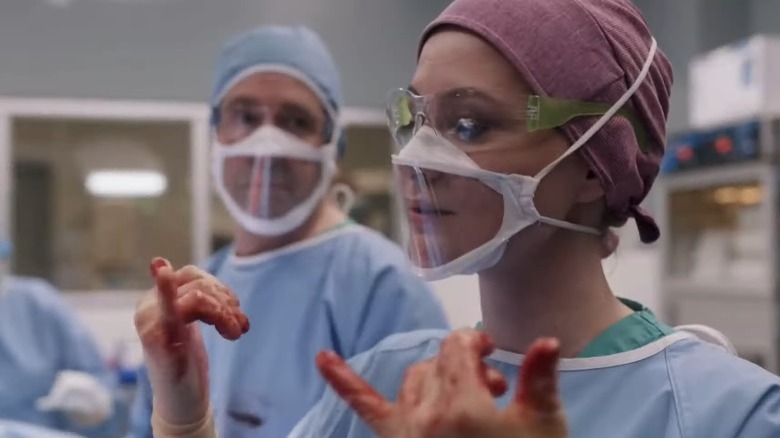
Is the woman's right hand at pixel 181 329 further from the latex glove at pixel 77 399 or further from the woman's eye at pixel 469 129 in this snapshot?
the latex glove at pixel 77 399

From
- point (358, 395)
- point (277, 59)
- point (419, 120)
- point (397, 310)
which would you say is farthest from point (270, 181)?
point (358, 395)

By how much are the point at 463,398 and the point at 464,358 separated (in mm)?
32

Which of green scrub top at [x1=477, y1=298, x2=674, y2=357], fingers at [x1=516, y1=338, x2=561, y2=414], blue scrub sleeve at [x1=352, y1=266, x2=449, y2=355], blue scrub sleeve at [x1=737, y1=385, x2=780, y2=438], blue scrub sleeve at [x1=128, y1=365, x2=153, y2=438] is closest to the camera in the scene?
fingers at [x1=516, y1=338, x2=561, y2=414]

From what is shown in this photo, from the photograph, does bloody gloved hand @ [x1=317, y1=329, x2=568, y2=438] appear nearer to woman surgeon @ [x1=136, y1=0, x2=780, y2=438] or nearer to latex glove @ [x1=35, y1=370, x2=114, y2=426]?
woman surgeon @ [x1=136, y1=0, x2=780, y2=438]

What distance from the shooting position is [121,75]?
11.7 ft

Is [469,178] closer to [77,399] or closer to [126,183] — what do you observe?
[77,399]

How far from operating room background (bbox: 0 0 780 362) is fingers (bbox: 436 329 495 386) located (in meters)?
2.74

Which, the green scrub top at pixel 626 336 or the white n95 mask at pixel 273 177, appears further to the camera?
the white n95 mask at pixel 273 177

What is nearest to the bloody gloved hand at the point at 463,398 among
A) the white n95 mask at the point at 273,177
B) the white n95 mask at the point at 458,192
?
the white n95 mask at the point at 458,192

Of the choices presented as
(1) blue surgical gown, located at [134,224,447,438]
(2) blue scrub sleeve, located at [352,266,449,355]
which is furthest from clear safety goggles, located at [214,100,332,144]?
(2) blue scrub sleeve, located at [352,266,449,355]

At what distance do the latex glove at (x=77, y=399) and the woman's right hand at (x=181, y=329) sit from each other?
63.3 inches

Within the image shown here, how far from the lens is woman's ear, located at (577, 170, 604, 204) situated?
3.00 feet

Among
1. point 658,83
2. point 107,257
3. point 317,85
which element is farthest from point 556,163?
point 107,257

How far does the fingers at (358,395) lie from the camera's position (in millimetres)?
640
